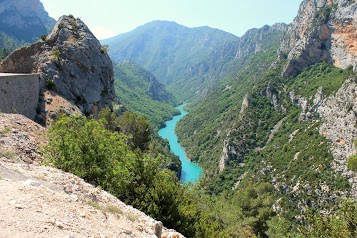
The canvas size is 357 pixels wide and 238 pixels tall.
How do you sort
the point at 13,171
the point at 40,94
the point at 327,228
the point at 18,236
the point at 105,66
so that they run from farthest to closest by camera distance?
the point at 105,66
the point at 40,94
the point at 327,228
the point at 13,171
the point at 18,236

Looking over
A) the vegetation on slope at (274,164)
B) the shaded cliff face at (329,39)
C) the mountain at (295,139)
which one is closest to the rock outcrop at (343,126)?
the mountain at (295,139)

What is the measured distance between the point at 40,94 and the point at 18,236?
31.6 meters

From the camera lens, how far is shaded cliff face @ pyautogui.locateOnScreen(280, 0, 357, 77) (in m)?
125

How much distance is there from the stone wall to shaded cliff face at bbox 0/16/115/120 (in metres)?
4.19

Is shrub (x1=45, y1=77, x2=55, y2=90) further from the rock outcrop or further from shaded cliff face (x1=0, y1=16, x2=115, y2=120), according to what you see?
the rock outcrop

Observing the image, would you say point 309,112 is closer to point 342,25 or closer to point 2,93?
point 342,25

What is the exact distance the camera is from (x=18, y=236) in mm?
8297

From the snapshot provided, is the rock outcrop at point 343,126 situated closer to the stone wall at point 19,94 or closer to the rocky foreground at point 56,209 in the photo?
the stone wall at point 19,94

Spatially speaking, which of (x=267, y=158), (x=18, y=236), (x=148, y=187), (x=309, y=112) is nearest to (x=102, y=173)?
(x=148, y=187)

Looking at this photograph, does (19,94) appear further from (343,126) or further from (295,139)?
(295,139)

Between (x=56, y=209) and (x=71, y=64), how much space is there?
35510 millimetres

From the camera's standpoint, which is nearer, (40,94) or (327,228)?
(327,228)

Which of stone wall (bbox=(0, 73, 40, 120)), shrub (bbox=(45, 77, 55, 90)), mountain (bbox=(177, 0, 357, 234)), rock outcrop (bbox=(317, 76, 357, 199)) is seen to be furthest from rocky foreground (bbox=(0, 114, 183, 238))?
rock outcrop (bbox=(317, 76, 357, 199))

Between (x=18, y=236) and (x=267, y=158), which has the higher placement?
(x=18, y=236)
